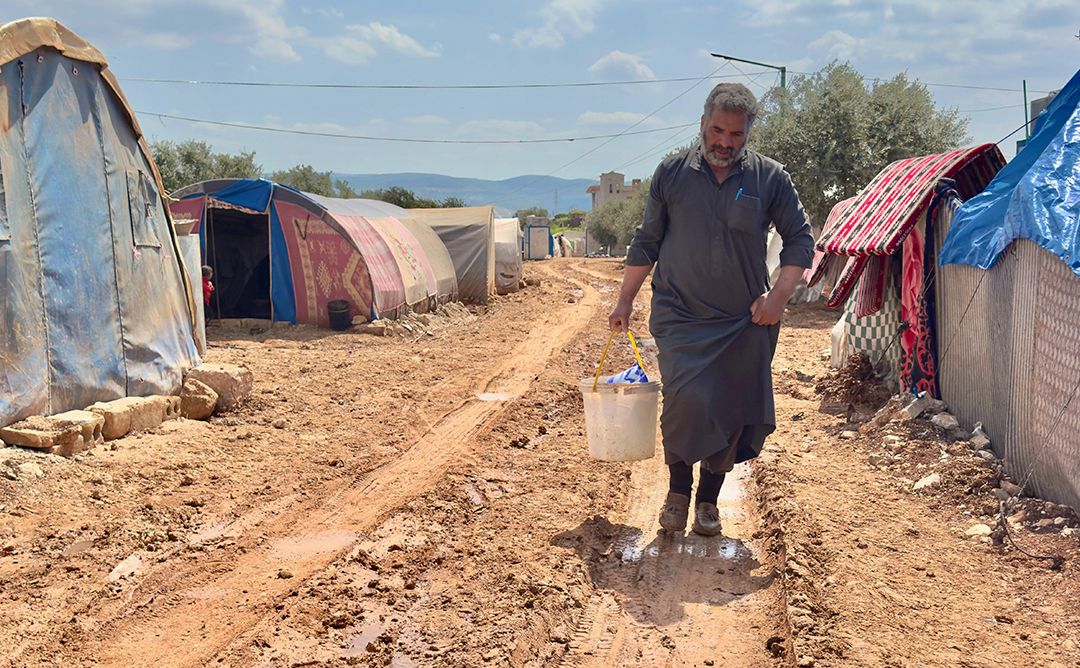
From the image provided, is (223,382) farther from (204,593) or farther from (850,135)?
(850,135)

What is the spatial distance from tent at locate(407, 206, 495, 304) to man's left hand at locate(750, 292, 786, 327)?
18.5 meters

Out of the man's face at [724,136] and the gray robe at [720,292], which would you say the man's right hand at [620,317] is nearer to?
the gray robe at [720,292]

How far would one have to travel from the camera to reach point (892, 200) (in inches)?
317

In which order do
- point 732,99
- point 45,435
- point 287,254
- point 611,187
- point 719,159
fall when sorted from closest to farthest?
point 732,99 < point 719,159 < point 45,435 < point 287,254 < point 611,187

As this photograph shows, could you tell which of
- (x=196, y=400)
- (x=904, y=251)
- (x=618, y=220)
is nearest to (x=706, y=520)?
(x=904, y=251)

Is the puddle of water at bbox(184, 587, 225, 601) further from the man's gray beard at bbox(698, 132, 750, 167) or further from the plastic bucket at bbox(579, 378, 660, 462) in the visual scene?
the man's gray beard at bbox(698, 132, 750, 167)

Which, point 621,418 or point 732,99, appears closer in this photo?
point 732,99

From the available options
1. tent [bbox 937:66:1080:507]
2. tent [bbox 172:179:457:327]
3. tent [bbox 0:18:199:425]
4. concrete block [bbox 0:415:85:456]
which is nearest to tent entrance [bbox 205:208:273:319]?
tent [bbox 172:179:457:327]

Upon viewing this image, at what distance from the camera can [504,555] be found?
15.1 ft

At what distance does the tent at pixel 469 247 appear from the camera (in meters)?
23.1

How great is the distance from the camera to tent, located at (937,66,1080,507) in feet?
15.6

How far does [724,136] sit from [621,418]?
1.54 meters

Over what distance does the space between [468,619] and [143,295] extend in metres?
5.77

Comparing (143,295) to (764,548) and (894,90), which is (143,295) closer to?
(764,548)
